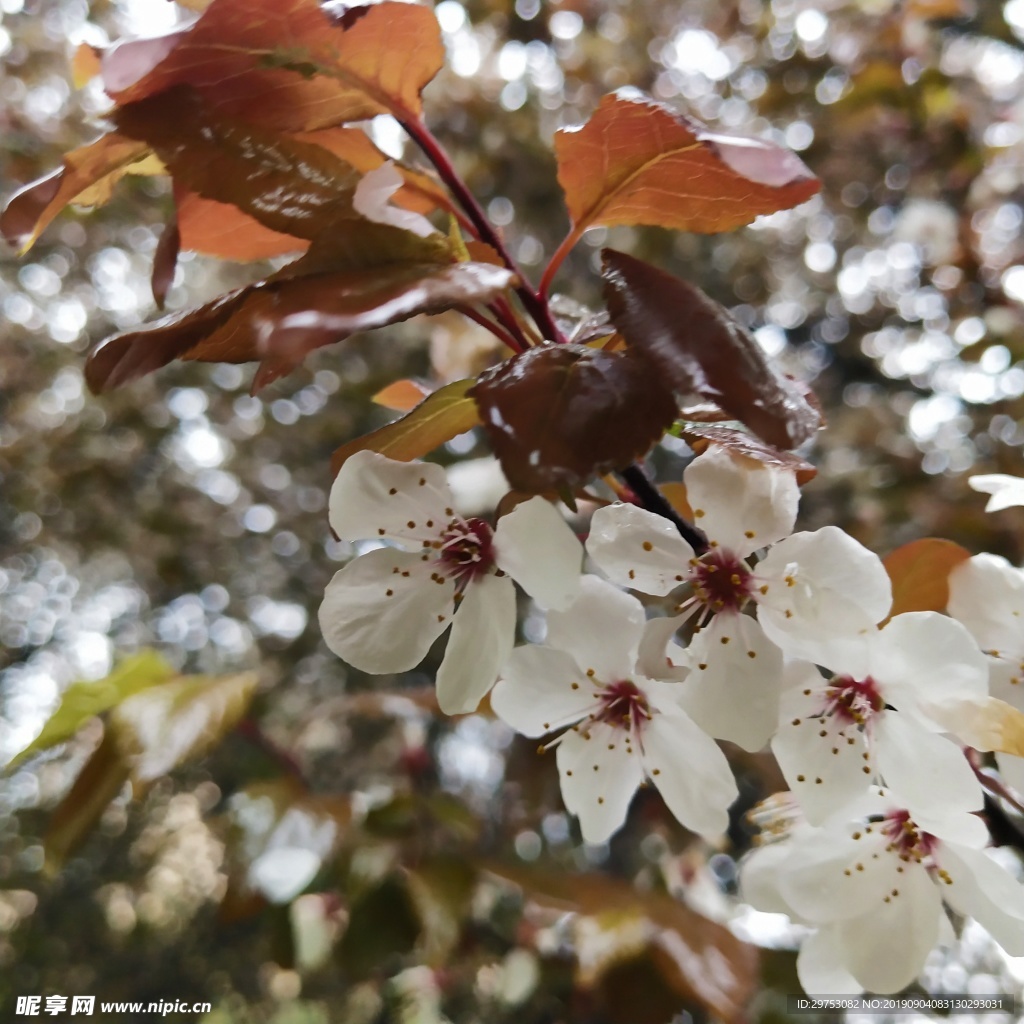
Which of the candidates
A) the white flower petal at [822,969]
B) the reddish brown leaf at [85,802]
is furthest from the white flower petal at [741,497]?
the reddish brown leaf at [85,802]

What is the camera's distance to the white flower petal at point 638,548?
0.31 meters

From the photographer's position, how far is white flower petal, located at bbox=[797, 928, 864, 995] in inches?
15.0

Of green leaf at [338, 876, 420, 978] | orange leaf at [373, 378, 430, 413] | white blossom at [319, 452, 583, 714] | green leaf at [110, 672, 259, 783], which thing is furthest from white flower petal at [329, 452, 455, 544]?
green leaf at [338, 876, 420, 978]

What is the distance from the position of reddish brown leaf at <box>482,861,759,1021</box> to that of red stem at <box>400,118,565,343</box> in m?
0.48

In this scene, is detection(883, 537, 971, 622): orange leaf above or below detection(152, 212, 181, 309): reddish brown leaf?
below

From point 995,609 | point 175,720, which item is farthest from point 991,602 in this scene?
point 175,720

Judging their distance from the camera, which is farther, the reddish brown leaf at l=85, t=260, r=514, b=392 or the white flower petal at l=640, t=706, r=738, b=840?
the white flower petal at l=640, t=706, r=738, b=840

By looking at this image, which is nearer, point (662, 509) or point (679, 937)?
point (662, 509)

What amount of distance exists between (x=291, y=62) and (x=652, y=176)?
15cm

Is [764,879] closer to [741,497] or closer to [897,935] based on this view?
[897,935]

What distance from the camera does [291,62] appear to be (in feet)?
0.95

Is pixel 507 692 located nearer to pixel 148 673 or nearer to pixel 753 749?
pixel 753 749

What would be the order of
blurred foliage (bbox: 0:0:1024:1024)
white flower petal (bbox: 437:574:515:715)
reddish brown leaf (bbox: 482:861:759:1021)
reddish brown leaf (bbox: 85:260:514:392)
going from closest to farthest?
reddish brown leaf (bbox: 85:260:514:392) → white flower petal (bbox: 437:574:515:715) → reddish brown leaf (bbox: 482:861:759:1021) → blurred foliage (bbox: 0:0:1024:1024)

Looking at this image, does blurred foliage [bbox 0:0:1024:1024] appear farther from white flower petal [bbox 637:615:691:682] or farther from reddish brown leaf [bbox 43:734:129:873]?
white flower petal [bbox 637:615:691:682]
